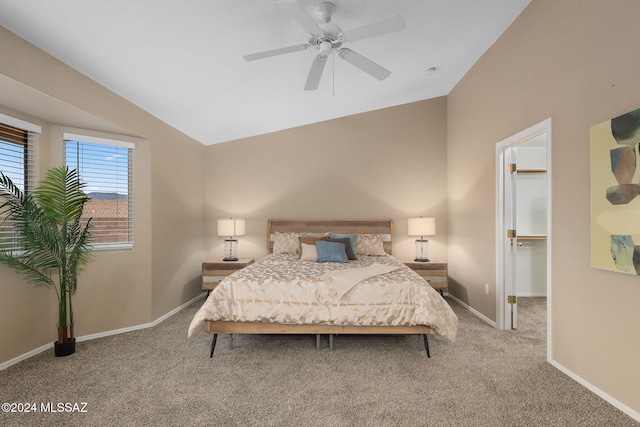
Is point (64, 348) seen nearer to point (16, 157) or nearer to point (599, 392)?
point (16, 157)

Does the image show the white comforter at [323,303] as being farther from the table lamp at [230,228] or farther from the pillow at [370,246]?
the table lamp at [230,228]

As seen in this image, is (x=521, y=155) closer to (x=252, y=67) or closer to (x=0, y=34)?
(x=252, y=67)

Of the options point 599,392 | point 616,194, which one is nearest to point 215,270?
point 599,392

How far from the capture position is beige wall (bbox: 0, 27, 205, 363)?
2.48 metres

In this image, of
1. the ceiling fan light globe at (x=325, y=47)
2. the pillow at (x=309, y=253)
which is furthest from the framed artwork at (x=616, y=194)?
the pillow at (x=309, y=253)

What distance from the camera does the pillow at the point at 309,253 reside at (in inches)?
155

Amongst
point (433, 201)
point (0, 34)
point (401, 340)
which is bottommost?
point (401, 340)

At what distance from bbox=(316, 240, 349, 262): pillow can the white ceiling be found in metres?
1.96

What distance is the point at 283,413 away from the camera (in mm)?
1966

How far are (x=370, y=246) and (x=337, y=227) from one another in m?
0.70

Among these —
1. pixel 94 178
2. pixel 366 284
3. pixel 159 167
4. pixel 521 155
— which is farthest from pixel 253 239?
pixel 521 155

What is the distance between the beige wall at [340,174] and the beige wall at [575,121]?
1330mm

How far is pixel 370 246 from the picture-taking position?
14.6 feet

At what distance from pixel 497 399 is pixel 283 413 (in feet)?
4.85
